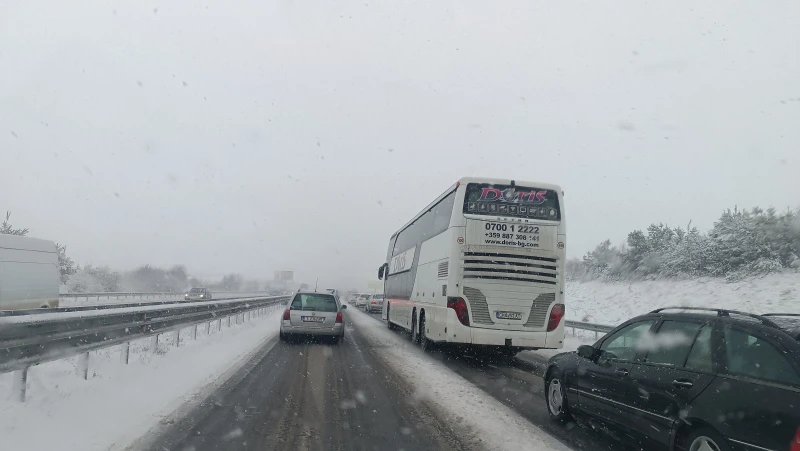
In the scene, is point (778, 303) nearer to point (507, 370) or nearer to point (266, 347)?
point (507, 370)

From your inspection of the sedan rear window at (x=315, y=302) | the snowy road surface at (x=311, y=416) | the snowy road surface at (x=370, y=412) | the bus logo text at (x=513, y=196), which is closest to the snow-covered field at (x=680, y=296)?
the sedan rear window at (x=315, y=302)

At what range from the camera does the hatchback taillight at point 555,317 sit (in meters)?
11.7

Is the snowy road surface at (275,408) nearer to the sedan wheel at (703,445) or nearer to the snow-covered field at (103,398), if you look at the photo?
the snow-covered field at (103,398)

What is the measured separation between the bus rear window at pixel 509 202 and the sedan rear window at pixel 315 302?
559cm

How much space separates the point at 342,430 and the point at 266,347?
8.81 metres

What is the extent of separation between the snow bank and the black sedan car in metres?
0.76

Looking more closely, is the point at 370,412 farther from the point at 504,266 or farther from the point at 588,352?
the point at 504,266

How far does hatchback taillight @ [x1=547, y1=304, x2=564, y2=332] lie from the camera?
11.7 meters

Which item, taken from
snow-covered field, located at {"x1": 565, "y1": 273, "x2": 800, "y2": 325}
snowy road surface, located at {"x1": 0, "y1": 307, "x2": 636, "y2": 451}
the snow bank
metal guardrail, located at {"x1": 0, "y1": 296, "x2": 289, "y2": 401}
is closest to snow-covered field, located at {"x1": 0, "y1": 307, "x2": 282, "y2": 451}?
snowy road surface, located at {"x1": 0, "y1": 307, "x2": 636, "y2": 451}

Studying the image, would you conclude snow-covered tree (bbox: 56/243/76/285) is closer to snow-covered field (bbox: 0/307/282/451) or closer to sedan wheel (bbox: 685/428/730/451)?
snow-covered field (bbox: 0/307/282/451)


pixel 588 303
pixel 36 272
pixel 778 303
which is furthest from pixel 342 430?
pixel 588 303

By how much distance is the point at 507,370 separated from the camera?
1170 centimetres

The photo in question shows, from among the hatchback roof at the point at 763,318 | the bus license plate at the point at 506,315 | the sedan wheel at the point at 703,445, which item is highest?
the hatchback roof at the point at 763,318

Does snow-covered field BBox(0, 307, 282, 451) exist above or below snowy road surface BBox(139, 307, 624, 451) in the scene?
Result: above
